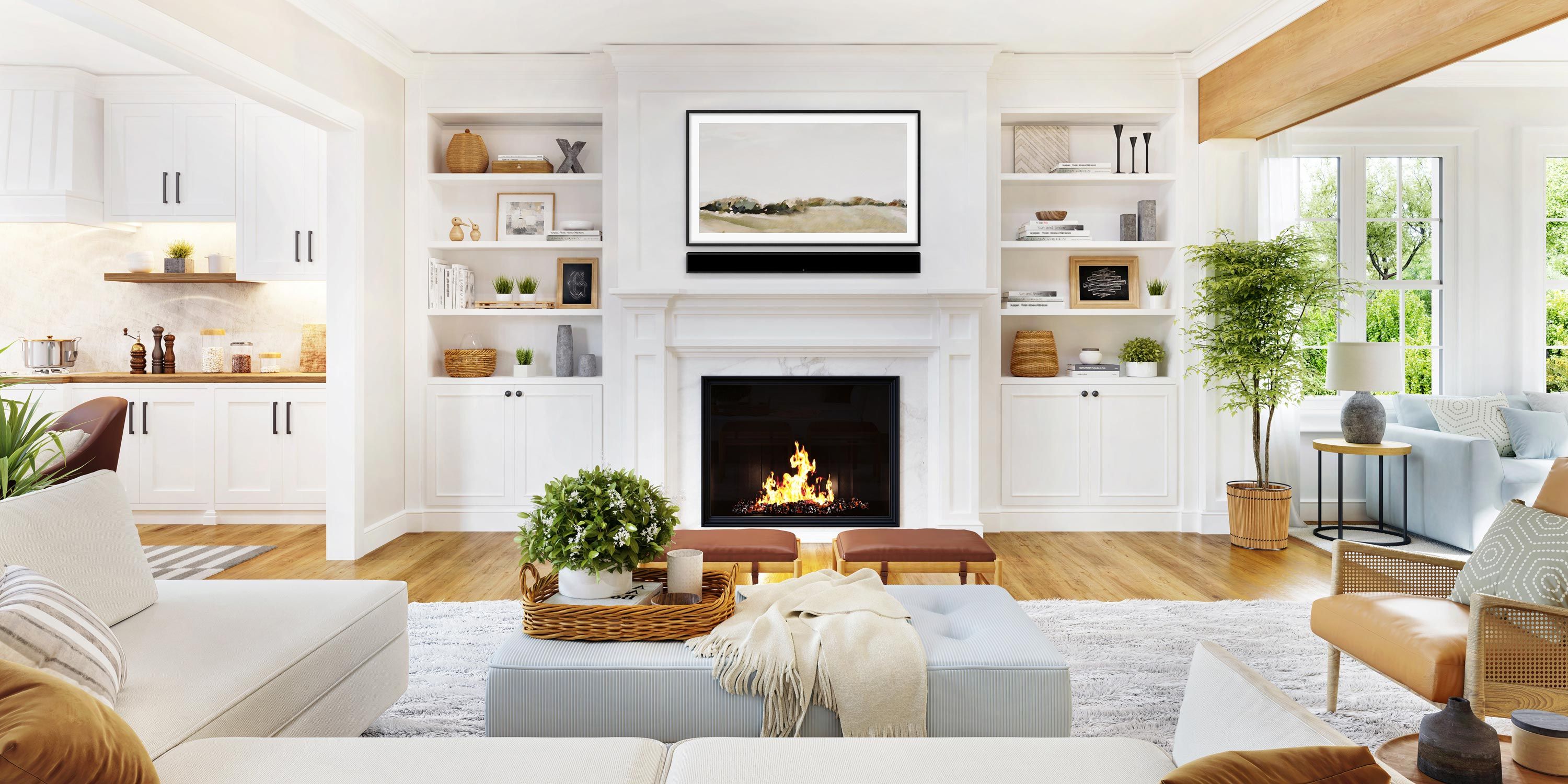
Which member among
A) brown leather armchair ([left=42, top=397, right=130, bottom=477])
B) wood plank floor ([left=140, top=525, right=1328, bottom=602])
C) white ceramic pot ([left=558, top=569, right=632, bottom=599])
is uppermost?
brown leather armchair ([left=42, top=397, right=130, bottom=477])

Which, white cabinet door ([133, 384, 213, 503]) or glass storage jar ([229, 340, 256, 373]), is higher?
glass storage jar ([229, 340, 256, 373])

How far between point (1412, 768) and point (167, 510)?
586cm

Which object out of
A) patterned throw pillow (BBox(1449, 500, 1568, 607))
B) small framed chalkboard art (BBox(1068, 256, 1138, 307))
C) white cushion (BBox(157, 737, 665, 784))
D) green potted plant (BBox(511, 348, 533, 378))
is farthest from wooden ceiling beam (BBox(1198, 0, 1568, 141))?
green potted plant (BBox(511, 348, 533, 378))

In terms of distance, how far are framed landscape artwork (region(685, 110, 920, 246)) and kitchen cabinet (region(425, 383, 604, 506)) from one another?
1.22m

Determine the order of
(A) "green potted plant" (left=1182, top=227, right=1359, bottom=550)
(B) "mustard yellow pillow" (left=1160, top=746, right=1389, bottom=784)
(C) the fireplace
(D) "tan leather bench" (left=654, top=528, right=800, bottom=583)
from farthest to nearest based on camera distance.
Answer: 1. (C) the fireplace
2. (A) "green potted plant" (left=1182, top=227, right=1359, bottom=550)
3. (D) "tan leather bench" (left=654, top=528, right=800, bottom=583)
4. (B) "mustard yellow pillow" (left=1160, top=746, right=1389, bottom=784)

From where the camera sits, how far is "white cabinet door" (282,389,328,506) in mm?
4848

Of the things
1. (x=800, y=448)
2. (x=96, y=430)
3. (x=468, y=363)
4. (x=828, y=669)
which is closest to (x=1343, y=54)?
(x=800, y=448)

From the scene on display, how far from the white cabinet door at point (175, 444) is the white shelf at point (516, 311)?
1504 millimetres

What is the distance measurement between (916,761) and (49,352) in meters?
5.96

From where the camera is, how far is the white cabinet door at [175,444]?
4.80 m

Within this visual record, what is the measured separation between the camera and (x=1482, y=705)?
6.12 ft

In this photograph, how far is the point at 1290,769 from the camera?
851mm

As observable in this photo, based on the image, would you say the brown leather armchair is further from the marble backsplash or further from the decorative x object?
the decorative x object

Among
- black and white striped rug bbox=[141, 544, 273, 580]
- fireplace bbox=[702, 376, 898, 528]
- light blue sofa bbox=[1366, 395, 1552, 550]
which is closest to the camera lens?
black and white striped rug bbox=[141, 544, 273, 580]
